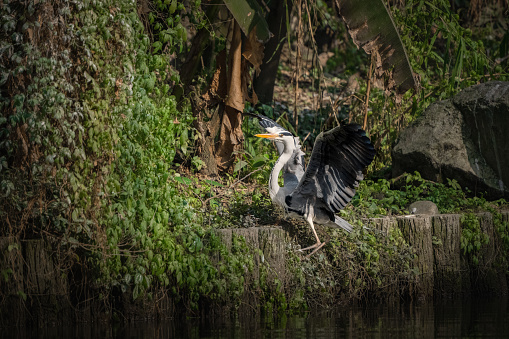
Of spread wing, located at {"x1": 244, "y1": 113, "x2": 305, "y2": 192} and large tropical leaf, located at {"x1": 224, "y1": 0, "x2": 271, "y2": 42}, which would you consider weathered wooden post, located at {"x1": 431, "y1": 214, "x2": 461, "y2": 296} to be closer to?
spread wing, located at {"x1": 244, "y1": 113, "x2": 305, "y2": 192}

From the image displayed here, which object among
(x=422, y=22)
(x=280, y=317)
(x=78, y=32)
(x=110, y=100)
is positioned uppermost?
(x=422, y=22)

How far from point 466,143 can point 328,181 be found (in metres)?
2.93

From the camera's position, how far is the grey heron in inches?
224

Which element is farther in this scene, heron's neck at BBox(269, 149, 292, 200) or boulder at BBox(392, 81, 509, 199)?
boulder at BBox(392, 81, 509, 199)

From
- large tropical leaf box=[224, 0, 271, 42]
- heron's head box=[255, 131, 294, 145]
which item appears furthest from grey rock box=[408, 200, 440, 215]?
large tropical leaf box=[224, 0, 271, 42]

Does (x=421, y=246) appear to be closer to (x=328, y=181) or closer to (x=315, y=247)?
(x=315, y=247)

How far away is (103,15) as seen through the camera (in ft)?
16.2

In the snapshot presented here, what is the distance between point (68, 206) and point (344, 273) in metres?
2.65

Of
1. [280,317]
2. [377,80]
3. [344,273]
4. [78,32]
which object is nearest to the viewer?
[78,32]

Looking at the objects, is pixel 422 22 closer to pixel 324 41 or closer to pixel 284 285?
pixel 284 285

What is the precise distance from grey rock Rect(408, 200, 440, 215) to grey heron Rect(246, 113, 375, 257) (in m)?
1.26

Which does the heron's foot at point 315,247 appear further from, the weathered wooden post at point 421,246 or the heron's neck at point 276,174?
the weathered wooden post at point 421,246

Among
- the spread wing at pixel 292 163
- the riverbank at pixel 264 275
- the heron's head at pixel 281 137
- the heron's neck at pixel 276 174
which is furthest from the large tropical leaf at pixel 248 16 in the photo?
the riverbank at pixel 264 275

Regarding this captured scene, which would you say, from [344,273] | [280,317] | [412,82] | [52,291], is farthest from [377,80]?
[52,291]
